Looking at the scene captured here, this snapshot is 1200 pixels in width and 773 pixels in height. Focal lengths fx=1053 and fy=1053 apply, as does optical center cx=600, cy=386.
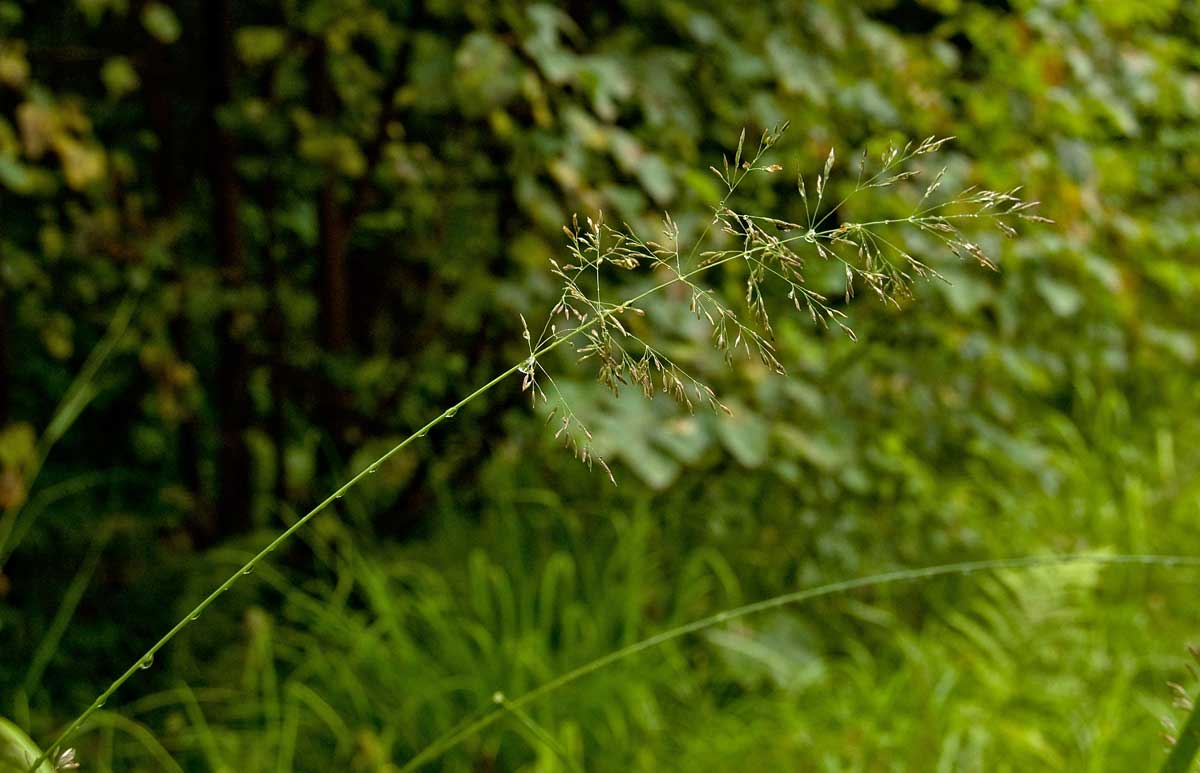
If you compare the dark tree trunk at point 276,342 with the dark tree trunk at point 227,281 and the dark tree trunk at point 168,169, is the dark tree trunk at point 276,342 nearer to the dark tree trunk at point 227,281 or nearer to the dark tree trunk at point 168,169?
the dark tree trunk at point 227,281

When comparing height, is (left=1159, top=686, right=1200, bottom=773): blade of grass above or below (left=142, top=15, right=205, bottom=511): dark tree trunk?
above

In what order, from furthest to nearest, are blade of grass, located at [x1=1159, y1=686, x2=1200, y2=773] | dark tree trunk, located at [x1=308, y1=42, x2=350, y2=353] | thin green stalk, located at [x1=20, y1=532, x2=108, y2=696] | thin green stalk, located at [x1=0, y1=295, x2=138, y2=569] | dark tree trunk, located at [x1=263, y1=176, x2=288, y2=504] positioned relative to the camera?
dark tree trunk, located at [x1=263, y1=176, x2=288, y2=504]
dark tree trunk, located at [x1=308, y1=42, x2=350, y2=353]
thin green stalk, located at [x1=0, y1=295, x2=138, y2=569]
thin green stalk, located at [x1=20, y1=532, x2=108, y2=696]
blade of grass, located at [x1=1159, y1=686, x2=1200, y2=773]

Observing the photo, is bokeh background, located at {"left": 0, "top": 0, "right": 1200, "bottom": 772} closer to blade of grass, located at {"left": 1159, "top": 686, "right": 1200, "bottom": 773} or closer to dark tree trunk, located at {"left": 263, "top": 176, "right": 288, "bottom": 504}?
dark tree trunk, located at {"left": 263, "top": 176, "right": 288, "bottom": 504}

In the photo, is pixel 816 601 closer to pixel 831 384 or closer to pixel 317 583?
pixel 831 384

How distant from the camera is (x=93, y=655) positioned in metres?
2.21

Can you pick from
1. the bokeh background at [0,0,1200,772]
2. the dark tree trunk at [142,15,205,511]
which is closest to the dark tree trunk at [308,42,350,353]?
the bokeh background at [0,0,1200,772]

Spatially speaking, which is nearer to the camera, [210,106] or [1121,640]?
[210,106]

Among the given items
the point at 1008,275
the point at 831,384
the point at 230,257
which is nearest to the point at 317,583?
the point at 230,257

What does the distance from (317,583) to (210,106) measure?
3.42ft

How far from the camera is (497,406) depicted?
238 cm

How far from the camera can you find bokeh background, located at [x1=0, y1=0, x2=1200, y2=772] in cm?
195

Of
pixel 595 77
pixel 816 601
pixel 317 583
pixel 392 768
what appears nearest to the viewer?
pixel 595 77

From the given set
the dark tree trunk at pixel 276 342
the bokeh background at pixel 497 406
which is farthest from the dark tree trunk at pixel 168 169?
the dark tree trunk at pixel 276 342

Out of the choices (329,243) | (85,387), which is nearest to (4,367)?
(85,387)
